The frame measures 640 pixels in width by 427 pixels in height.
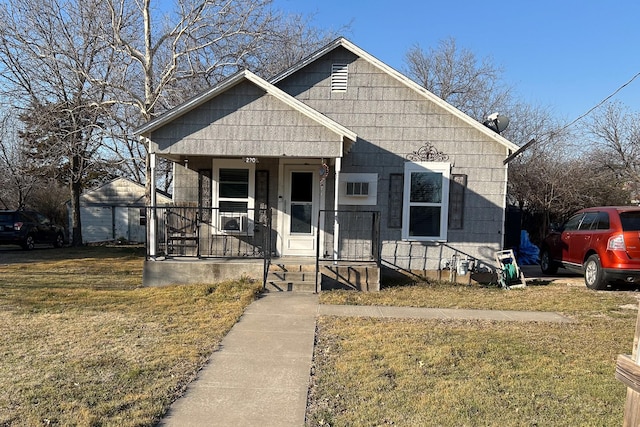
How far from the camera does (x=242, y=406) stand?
11.0 feet

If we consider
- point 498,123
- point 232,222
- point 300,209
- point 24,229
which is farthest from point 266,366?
point 24,229

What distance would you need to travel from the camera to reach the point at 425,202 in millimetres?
9188

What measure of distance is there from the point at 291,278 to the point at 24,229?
41.2ft

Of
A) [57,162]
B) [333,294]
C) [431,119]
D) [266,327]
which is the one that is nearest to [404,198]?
[431,119]

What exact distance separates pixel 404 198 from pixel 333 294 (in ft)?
9.86

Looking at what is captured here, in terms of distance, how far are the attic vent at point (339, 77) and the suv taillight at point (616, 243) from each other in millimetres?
6401

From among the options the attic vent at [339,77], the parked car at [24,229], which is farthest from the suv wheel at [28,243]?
the attic vent at [339,77]

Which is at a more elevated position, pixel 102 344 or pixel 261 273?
pixel 261 273

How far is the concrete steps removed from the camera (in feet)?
25.7

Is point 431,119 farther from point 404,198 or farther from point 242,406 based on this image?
point 242,406

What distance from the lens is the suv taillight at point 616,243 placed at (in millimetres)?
7677

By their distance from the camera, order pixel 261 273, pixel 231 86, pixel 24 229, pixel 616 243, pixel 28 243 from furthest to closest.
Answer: pixel 28 243
pixel 24 229
pixel 261 273
pixel 231 86
pixel 616 243

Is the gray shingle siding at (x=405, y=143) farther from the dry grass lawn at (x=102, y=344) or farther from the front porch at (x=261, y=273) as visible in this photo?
the dry grass lawn at (x=102, y=344)

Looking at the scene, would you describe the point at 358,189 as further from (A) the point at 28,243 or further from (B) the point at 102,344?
(A) the point at 28,243
